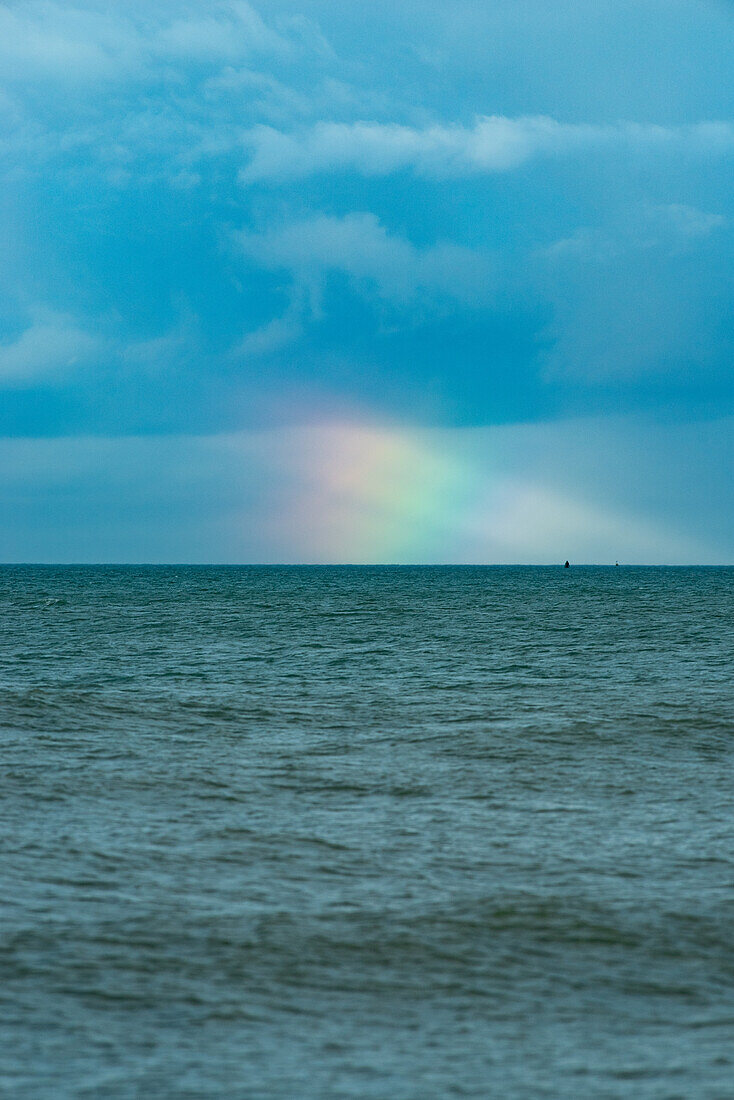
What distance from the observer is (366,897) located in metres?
13.3

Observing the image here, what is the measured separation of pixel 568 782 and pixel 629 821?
326 centimetres

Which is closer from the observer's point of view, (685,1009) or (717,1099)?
(717,1099)

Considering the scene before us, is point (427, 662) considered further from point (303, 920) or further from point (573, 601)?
point (573, 601)

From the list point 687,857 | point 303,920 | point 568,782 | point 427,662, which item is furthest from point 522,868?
point 427,662

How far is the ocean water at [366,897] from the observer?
9.13 meters

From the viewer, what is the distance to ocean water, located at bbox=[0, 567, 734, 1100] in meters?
9.13

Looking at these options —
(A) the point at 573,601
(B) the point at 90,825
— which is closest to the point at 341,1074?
(B) the point at 90,825

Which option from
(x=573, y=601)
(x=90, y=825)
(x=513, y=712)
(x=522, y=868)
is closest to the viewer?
(x=522, y=868)

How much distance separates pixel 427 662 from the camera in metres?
43.6

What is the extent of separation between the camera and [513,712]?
29.1m

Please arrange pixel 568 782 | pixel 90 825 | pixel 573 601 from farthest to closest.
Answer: pixel 573 601, pixel 568 782, pixel 90 825

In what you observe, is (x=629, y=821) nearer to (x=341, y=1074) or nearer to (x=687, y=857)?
(x=687, y=857)

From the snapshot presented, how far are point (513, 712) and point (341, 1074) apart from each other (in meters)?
20.7

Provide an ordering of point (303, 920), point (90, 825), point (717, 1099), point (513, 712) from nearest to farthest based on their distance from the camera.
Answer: point (717, 1099) → point (303, 920) → point (90, 825) → point (513, 712)
